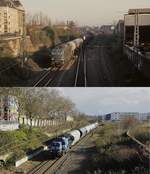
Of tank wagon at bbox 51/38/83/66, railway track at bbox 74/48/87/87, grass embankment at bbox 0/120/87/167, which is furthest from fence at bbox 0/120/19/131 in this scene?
railway track at bbox 74/48/87/87

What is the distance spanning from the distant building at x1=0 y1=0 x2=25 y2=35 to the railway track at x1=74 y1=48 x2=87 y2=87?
28.9 inches

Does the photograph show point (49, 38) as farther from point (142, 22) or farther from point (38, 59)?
point (142, 22)

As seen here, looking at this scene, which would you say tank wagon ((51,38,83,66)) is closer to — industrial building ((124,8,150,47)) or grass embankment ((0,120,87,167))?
industrial building ((124,8,150,47))

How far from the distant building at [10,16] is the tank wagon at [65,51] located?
1.54 ft

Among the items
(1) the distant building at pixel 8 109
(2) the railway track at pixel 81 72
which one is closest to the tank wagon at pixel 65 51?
(2) the railway track at pixel 81 72

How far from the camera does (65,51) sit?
13.7 ft

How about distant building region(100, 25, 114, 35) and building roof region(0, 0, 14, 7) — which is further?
distant building region(100, 25, 114, 35)

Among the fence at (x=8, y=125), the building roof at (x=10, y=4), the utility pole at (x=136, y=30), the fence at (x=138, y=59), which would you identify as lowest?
the fence at (x=8, y=125)

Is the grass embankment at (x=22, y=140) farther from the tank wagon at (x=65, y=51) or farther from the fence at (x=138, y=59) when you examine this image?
the fence at (x=138, y=59)

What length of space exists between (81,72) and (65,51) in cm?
31

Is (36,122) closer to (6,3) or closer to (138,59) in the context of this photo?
(138,59)

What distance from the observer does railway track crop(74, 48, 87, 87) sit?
4.21 m

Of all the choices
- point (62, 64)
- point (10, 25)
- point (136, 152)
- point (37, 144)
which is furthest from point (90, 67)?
point (37, 144)

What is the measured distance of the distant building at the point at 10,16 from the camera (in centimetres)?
385
